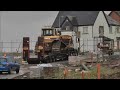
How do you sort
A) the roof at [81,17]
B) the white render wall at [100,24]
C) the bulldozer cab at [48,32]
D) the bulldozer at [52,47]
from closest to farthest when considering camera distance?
the bulldozer at [52,47] → the bulldozer cab at [48,32] → the roof at [81,17] → the white render wall at [100,24]

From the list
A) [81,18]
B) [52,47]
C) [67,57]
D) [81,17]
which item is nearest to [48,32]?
[52,47]

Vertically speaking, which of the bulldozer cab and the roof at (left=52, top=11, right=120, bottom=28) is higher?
the roof at (left=52, top=11, right=120, bottom=28)

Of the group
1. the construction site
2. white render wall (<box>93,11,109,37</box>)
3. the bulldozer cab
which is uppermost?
white render wall (<box>93,11,109,37</box>)

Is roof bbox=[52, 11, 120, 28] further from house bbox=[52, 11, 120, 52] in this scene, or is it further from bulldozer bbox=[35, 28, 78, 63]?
bulldozer bbox=[35, 28, 78, 63]

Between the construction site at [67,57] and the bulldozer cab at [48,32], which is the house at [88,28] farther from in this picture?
the bulldozer cab at [48,32]

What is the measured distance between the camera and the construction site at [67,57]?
11.4 m

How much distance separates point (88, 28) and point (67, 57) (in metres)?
9.32

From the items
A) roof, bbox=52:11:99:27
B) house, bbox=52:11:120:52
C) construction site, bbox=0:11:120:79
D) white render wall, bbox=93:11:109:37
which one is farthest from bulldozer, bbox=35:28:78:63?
white render wall, bbox=93:11:109:37

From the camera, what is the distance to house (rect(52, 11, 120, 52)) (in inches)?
848

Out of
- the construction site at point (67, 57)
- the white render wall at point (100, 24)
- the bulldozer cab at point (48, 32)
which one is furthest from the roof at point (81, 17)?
the bulldozer cab at point (48, 32)

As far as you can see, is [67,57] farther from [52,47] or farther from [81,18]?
[81,18]

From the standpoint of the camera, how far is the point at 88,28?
27.1 meters
